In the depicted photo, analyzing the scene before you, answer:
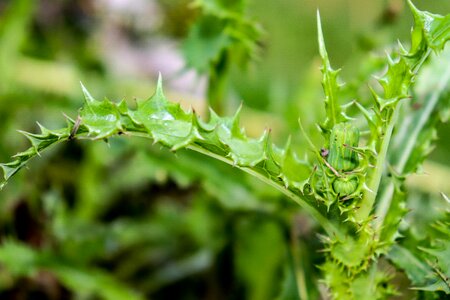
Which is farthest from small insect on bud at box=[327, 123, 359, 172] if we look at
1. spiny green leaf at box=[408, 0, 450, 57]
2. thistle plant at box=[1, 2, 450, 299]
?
spiny green leaf at box=[408, 0, 450, 57]

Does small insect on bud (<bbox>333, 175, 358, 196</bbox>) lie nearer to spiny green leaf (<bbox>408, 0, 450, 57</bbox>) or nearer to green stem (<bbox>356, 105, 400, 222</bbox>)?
green stem (<bbox>356, 105, 400, 222</bbox>)

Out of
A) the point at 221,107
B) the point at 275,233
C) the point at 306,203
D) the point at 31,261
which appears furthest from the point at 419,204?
the point at 31,261

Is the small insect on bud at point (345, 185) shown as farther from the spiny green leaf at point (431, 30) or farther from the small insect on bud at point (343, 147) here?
the spiny green leaf at point (431, 30)

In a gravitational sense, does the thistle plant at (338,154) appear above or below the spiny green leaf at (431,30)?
below

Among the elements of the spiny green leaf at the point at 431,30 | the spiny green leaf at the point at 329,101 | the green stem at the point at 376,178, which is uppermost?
the spiny green leaf at the point at 431,30

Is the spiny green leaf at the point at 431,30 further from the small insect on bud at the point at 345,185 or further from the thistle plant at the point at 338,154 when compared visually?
the small insect on bud at the point at 345,185

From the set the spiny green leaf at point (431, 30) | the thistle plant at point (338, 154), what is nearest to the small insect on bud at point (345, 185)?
the thistle plant at point (338, 154)

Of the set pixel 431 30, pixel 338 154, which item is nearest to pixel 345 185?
pixel 338 154

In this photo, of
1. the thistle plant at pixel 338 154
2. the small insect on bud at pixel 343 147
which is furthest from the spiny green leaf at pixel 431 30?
the small insect on bud at pixel 343 147

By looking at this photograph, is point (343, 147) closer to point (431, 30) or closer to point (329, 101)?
point (329, 101)
